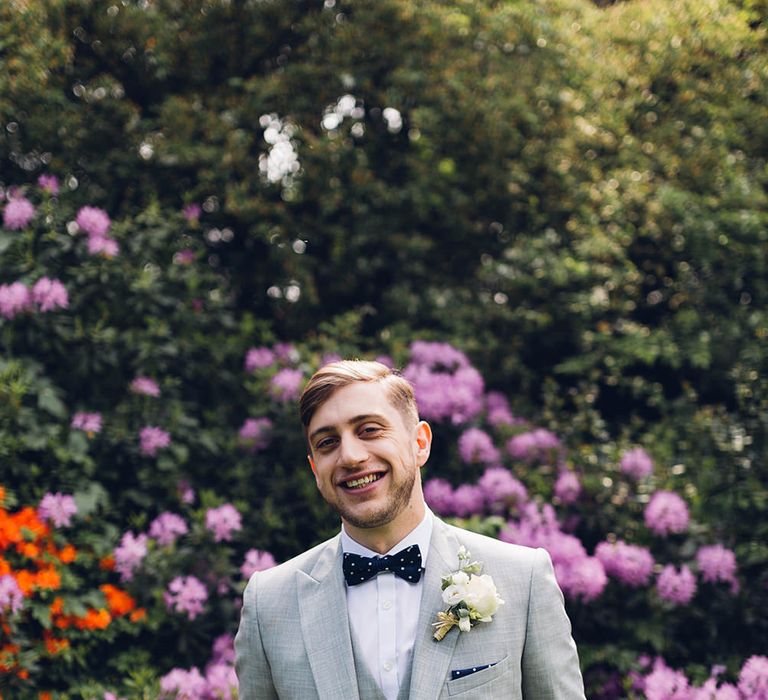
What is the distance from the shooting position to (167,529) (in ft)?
12.2

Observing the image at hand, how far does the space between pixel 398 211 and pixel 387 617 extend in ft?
12.6

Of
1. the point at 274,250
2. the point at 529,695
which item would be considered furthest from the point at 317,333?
the point at 529,695

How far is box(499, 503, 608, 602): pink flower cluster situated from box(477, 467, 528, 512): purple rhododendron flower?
93 millimetres

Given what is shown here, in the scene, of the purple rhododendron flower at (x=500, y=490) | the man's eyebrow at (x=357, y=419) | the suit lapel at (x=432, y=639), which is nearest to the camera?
the suit lapel at (x=432, y=639)

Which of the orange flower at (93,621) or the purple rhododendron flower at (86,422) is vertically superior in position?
→ the purple rhododendron flower at (86,422)

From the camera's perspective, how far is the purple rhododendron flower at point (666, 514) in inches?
148

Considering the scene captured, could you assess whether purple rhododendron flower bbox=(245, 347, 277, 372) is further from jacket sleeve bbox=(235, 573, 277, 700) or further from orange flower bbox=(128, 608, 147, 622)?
jacket sleeve bbox=(235, 573, 277, 700)

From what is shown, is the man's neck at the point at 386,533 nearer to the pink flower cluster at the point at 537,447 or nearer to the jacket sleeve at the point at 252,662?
the jacket sleeve at the point at 252,662

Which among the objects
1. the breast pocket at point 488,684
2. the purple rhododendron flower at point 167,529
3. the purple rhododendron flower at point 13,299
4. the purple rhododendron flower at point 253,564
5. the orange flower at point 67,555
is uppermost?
the purple rhododendron flower at point 13,299

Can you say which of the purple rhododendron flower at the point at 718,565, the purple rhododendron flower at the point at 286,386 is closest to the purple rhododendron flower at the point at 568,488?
the purple rhododendron flower at the point at 718,565

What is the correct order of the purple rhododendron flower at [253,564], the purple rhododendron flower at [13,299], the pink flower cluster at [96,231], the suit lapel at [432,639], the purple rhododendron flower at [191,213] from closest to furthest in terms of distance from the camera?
the suit lapel at [432,639]
the purple rhododendron flower at [253,564]
the purple rhododendron flower at [13,299]
the pink flower cluster at [96,231]
the purple rhododendron flower at [191,213]

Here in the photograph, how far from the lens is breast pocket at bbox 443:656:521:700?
1814 mm

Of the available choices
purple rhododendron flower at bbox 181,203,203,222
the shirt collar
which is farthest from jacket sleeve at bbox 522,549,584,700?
purple rhododendron flower at bbox 181,203,203,222

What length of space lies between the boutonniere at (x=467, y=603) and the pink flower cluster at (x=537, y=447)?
2460 millimetres
